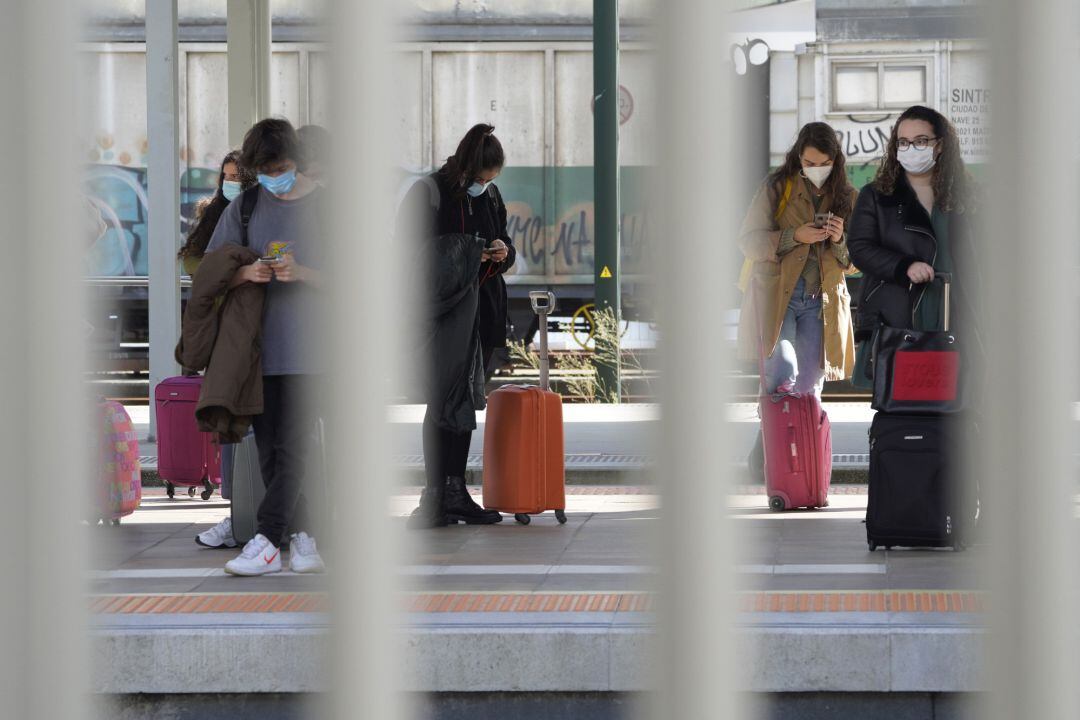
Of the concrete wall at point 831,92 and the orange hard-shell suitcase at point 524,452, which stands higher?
the concrete wall at point 831,92

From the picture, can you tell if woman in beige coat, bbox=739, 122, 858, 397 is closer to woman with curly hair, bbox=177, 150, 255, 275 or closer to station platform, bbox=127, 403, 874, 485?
station platform, bbox=127, 403, 874, 485

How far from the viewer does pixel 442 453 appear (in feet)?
19.4

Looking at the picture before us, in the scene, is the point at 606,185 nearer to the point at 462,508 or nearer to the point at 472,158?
the point at 462,508

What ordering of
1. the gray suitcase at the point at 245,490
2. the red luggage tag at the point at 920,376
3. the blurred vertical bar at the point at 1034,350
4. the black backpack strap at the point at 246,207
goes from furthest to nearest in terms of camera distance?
the gray suitcase at the point at 245,490
the black backpack strap at the point at 246,207
the red luggage tag at the point at 920,376
the blurred vertical bar at the point at 1034,350

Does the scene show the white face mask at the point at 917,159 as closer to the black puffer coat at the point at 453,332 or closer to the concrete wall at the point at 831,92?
the black puffer coat at the point at 453,332

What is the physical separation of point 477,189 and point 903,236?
1496 mm

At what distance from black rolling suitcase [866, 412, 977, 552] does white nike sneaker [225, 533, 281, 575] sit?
5.73ft

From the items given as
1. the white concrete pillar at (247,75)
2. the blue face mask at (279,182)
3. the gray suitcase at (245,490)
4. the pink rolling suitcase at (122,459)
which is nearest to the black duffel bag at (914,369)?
the blue face mask at (279,182)

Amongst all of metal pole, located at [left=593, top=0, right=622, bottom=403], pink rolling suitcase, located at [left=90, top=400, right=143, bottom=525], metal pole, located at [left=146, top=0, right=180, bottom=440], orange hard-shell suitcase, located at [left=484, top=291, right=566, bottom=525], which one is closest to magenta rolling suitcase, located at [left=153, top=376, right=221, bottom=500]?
pink rolling suitcase, located at [left=90, top=400, right=143, bottom=525]

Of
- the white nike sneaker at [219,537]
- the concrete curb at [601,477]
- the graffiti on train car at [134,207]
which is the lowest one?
the concrete curb at [601,477]

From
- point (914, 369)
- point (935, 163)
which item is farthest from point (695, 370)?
point (935, 163)

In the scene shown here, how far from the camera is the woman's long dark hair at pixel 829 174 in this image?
599 centimetres

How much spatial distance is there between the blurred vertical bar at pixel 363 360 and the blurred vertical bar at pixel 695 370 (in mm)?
145

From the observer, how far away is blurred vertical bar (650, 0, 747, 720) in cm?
85
